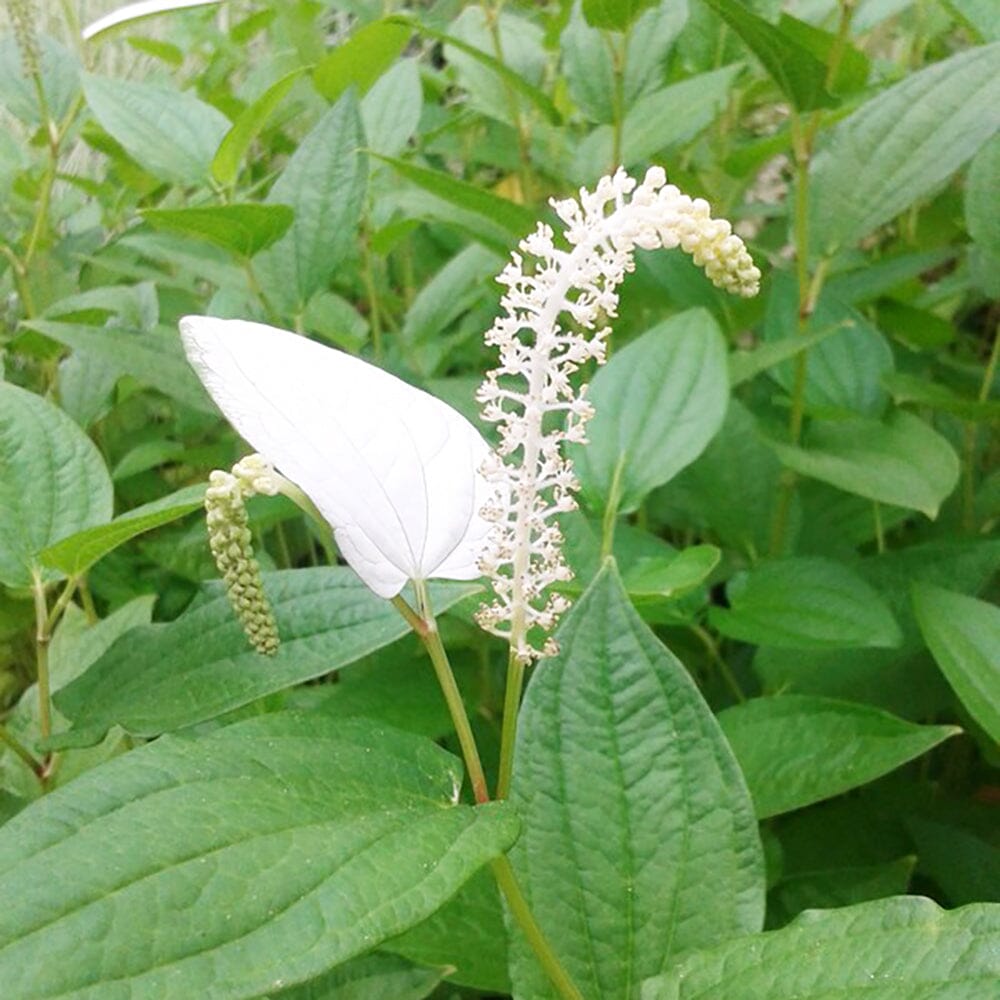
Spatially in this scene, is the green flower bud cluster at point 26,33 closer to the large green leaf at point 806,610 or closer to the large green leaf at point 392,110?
the large green leaf at point 392,110

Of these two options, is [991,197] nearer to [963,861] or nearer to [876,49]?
[963,861]

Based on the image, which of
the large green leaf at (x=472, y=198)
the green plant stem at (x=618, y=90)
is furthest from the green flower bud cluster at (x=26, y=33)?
the green plant stem at (x=618, y=90)

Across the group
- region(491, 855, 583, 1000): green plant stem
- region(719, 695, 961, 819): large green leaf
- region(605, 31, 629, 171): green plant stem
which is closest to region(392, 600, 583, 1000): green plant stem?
region(491, 855, 583, 1000): green plant stem

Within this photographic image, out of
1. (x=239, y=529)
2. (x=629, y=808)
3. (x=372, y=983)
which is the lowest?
(x=372, y=983)

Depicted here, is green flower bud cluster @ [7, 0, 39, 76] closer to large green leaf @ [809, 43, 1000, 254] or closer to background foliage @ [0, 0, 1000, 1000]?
background foliage @ [0, 0, 1000, 1000]

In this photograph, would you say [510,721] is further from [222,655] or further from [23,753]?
[23,753]

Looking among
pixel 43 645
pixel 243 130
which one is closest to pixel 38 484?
pixel 43 645
